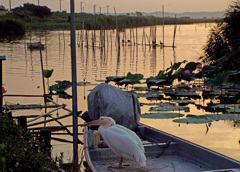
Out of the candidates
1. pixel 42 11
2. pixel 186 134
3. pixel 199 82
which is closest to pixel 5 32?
pixel 42 11

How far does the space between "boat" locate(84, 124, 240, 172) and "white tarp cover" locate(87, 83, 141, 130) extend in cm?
97

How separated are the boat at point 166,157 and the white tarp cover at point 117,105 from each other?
0.97 meters

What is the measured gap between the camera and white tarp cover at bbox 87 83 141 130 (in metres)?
9.13

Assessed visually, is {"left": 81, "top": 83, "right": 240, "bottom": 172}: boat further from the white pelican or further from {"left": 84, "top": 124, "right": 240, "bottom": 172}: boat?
the white pelican

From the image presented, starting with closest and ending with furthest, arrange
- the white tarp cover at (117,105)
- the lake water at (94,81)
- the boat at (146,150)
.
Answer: the boat at (146,150)
the white tarp cover at (117,105)
the lake water at (94,81)

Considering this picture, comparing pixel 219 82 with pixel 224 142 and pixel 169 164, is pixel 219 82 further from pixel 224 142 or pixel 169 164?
pixel 169 164

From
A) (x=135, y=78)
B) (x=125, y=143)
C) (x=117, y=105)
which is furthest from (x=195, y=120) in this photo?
(x=135, y=78)

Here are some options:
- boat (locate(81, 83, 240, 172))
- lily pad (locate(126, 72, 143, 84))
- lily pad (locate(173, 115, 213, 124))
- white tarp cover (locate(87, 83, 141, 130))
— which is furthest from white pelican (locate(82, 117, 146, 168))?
lily pad (locate(126, 72, 143, 84))

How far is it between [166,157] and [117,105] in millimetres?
1791

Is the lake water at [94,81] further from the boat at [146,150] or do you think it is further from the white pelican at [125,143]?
the white pelican at [125,143]

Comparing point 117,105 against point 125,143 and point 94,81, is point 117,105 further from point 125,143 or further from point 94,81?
point 94,81

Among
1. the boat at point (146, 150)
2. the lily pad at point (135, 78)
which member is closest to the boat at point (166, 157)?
the boat at point (146, 150)

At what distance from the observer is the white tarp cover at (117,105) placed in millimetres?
9133

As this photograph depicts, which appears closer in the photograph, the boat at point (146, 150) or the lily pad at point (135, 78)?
the boat at point (146, 150)
